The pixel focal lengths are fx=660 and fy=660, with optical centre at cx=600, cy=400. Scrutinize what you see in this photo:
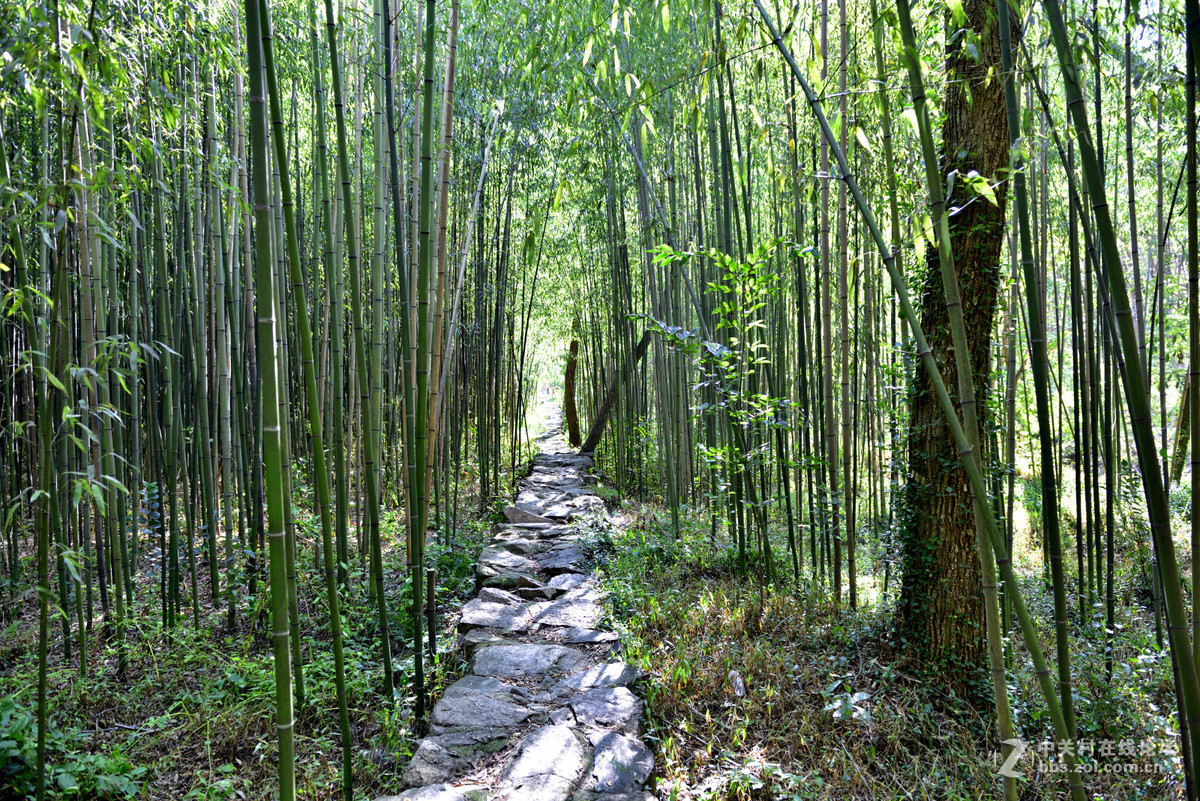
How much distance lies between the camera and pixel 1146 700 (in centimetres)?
203

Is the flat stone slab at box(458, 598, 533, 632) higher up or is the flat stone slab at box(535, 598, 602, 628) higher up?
the flat stone slab at box(458, 598, 533, 632)

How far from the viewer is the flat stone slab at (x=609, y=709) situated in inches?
80.4

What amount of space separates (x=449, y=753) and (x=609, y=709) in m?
0.52

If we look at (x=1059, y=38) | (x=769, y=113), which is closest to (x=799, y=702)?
(x=1059, y=38)

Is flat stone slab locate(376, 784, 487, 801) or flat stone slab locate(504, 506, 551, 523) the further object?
flat stone slab locate(504, 506, 551, 523)

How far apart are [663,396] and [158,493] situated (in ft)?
9.94

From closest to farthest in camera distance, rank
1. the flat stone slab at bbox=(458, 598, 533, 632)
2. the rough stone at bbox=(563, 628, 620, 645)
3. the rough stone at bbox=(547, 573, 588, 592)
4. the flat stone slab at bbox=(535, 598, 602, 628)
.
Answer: the rough stone at bbox=(563, 628, 620, 645), the flat stone slab at bbox=(458, 598, 533, 632), the flat stone slab at bbox=(535, 598, 602, 628), the rough stone at bbox=(547, 573, 588, 592)

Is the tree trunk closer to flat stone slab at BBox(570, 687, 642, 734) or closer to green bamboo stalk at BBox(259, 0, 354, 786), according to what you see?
flat stone slab at BBox(570, 687, 642, 734)

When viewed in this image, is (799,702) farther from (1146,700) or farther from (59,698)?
(59,698)

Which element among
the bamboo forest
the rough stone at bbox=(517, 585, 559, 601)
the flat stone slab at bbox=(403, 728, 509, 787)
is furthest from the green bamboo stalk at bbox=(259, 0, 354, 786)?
the rough stone at bbox=(517, 585, 559, 601)

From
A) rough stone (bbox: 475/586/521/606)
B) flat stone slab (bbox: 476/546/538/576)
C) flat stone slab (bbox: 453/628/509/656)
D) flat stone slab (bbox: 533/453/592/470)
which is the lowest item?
flat stone slab (bbox: 453/628/509/656)

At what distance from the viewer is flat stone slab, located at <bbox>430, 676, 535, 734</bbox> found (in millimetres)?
2029

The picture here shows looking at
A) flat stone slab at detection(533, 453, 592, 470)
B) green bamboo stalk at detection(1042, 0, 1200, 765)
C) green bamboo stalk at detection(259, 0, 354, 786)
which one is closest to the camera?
green bamboo stalk at detection(1042, 0, 1200, 765)

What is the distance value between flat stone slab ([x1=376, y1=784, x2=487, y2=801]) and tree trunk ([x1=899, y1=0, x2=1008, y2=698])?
162 cm
